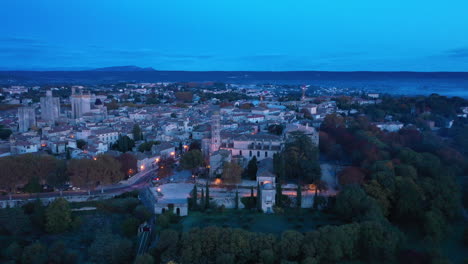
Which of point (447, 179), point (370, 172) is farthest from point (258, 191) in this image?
point (447, 179)

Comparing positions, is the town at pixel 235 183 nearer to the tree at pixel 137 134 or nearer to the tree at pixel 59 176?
the tree at pixel 59 176

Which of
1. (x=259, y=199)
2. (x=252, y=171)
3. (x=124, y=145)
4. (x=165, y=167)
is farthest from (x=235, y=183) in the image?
(x=124, y=145)

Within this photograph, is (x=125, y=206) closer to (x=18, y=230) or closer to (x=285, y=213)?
(x=18, y=230)

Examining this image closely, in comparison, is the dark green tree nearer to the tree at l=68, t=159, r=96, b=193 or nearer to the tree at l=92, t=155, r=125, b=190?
the tree at l=92, t=155, r=125, b=190

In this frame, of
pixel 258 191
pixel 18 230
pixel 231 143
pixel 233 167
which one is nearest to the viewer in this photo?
pixel 18 230

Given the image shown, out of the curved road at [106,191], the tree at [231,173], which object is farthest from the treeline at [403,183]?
the curved road at [106,191]

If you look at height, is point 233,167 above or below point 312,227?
above

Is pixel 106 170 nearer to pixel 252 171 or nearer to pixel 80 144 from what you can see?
pixel 252 171

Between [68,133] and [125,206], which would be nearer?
[125,206]
